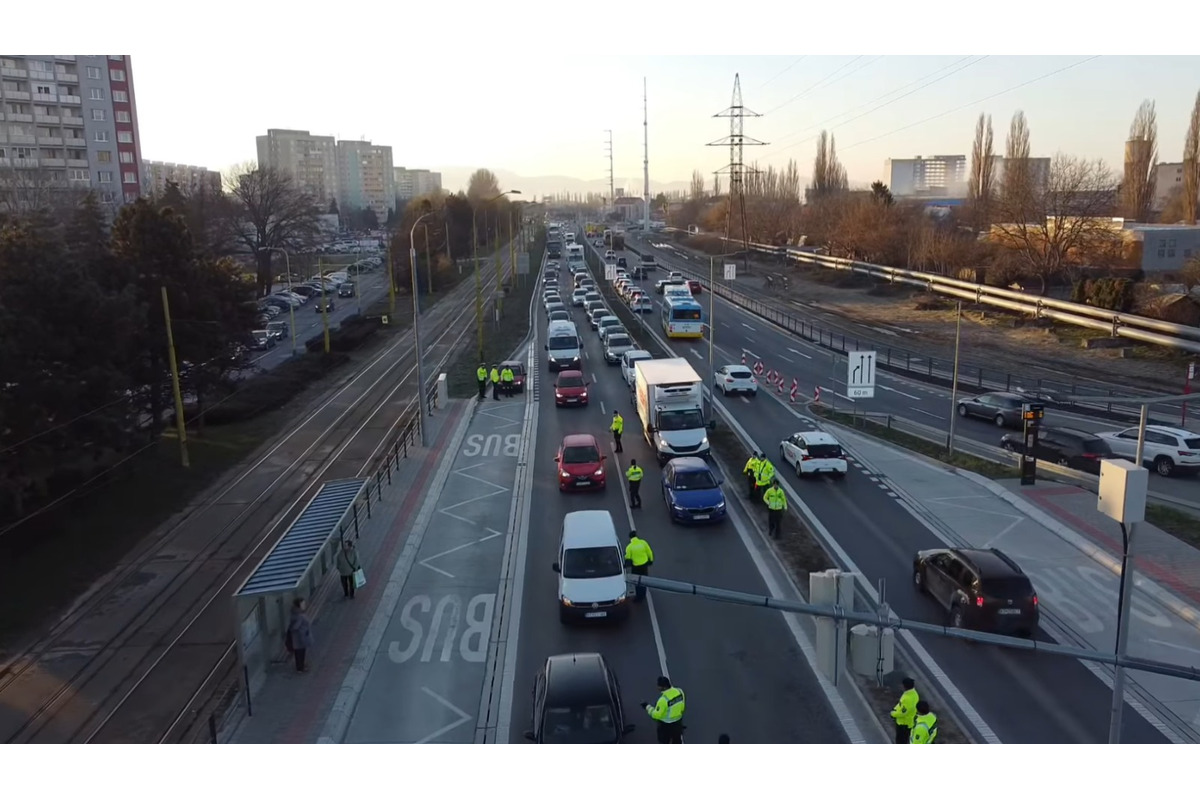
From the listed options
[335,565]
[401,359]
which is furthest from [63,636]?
[401,359]

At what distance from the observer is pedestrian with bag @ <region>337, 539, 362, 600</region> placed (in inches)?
655

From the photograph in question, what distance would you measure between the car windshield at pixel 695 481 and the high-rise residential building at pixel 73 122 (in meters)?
71.3

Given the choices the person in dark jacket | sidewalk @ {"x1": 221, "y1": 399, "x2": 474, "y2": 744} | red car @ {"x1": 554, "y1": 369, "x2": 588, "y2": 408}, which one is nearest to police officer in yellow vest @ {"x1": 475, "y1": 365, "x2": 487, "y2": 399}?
red car @ {"x1": 554, "y1": 369, "x2": 588, "y2": 408}

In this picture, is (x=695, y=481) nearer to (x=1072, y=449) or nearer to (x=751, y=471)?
(x=751, y=471)

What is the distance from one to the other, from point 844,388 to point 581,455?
1989cm

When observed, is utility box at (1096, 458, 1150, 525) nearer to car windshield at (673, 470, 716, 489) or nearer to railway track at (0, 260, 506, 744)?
car windshield at (673, 470, 716, 489)

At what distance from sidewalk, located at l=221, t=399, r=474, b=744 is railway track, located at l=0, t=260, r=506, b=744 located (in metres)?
1.26

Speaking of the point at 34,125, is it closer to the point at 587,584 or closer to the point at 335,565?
the point at 335,565

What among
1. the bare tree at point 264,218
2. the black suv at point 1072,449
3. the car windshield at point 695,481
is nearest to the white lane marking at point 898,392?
the black suv at point 1072,449

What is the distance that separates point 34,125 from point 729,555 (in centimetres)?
8484

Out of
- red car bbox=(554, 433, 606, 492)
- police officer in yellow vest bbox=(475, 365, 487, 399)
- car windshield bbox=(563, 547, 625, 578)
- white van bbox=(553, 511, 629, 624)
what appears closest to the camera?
white van bbox=(553, 511, 629, 624)

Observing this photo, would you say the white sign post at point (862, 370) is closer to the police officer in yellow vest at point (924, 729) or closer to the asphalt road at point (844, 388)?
the asphalt road at point (844, 388)

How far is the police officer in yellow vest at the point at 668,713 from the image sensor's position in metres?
11.0

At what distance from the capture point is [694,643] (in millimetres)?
14586
